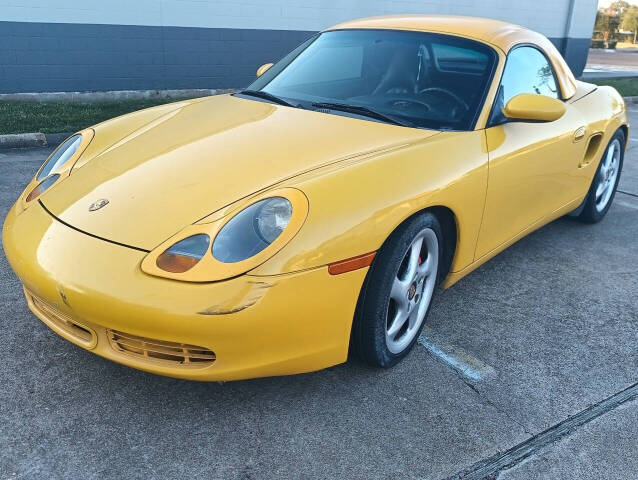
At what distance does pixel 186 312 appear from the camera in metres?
1.95

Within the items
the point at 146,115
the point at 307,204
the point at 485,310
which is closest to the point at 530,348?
the point at 485,310

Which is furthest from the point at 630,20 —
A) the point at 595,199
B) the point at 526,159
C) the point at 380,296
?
the point at 380,296

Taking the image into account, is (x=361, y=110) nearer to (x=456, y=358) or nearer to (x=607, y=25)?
(x=456, y=358)

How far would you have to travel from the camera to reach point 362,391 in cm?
243

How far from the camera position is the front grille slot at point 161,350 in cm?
205

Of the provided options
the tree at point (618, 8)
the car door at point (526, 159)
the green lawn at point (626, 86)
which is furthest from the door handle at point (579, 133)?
the tree at point (618, 8)

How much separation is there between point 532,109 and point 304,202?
1.43 meters

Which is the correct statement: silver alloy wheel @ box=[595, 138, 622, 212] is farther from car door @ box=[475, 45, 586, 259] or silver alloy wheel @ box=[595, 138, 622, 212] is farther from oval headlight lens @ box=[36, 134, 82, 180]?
oval headlight lens @ box=[36, 134, 82, 180]

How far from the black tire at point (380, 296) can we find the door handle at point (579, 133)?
163 centimetres

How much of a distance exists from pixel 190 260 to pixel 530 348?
1.67 m

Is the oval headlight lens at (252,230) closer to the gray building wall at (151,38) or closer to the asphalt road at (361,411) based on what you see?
the asphalt road at (361,411)

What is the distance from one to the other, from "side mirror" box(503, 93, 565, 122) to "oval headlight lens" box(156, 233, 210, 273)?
5.64 feet

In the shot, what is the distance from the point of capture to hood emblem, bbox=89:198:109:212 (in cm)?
234

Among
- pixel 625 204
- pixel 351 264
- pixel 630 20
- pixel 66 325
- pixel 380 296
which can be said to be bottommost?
pixel 625 204
